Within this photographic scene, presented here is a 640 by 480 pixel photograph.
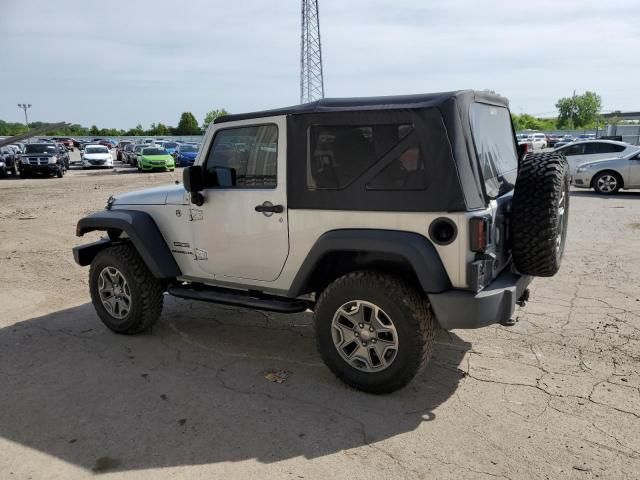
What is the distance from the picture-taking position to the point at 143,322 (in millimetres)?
4746

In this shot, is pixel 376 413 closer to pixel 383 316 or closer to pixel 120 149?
pixel 383 316

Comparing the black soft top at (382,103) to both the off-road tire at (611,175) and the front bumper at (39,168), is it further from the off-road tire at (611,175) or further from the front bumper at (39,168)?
the front bumper at (39,168)

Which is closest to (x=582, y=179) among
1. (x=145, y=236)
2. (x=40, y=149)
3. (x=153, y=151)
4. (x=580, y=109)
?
(x=145, y=236)

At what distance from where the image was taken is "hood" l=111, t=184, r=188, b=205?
4.49m

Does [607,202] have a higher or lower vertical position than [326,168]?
lower

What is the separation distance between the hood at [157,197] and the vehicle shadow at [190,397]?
1.25m

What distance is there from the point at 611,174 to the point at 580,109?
123m

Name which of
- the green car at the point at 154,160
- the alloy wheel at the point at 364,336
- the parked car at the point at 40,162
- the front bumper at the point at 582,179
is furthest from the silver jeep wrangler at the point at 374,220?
the green car at the point at 154,160

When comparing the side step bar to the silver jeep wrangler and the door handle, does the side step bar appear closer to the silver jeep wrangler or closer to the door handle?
the silver jeep wrangler

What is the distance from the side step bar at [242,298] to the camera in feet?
13.1

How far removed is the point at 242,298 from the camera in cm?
420

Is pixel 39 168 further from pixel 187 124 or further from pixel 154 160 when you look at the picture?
pixel 187 124

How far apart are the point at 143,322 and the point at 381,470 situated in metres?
2.81

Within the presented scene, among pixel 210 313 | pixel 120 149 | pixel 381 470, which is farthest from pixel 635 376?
pixel 120 149
